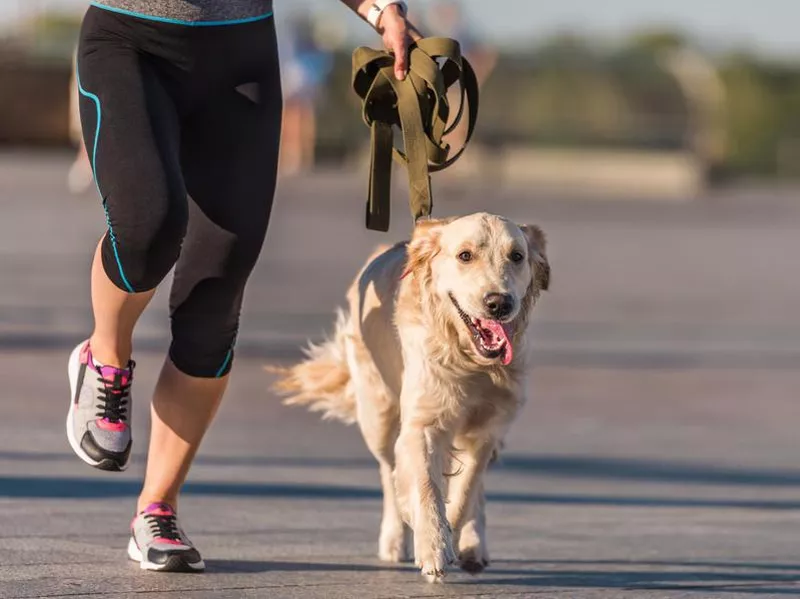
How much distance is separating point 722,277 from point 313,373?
35.1 ft

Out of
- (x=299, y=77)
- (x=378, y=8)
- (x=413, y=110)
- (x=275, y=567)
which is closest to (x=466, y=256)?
(x=413, y=110)

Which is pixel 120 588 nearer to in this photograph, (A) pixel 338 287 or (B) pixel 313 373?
(B) pixel 313 373

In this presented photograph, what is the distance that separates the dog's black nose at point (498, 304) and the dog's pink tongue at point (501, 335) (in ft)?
0.29

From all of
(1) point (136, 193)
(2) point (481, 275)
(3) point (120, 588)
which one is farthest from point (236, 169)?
(3) point (120, 588)

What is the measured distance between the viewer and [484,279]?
5.16 meters

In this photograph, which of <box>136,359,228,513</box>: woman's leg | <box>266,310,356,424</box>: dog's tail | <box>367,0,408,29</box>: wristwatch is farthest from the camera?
<box>266,310,356,424</box>: dog's tail

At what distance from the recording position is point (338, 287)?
13906mm

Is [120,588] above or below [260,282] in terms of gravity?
Answer: above

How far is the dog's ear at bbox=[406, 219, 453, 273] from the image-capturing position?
5383 millimetres

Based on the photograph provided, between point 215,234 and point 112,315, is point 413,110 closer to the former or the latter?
point 215,234

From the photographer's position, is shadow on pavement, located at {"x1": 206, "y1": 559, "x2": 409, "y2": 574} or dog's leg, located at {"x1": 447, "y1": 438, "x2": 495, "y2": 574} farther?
dog's leg, located at {"x1": 447, "y1": 438, "x2": 495, "y2": 574}

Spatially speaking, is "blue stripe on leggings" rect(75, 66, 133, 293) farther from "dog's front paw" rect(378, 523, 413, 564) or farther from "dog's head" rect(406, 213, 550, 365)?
"dog's front paw" rect(378, 523, 413, 564)

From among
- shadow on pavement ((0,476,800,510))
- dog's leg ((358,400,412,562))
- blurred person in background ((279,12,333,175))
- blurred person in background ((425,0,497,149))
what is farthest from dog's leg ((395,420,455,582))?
blurred person in background ((279,12,333,175))

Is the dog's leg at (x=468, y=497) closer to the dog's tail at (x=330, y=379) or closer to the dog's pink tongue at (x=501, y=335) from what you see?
the dog's pink tongue at (x=501, y=335)
